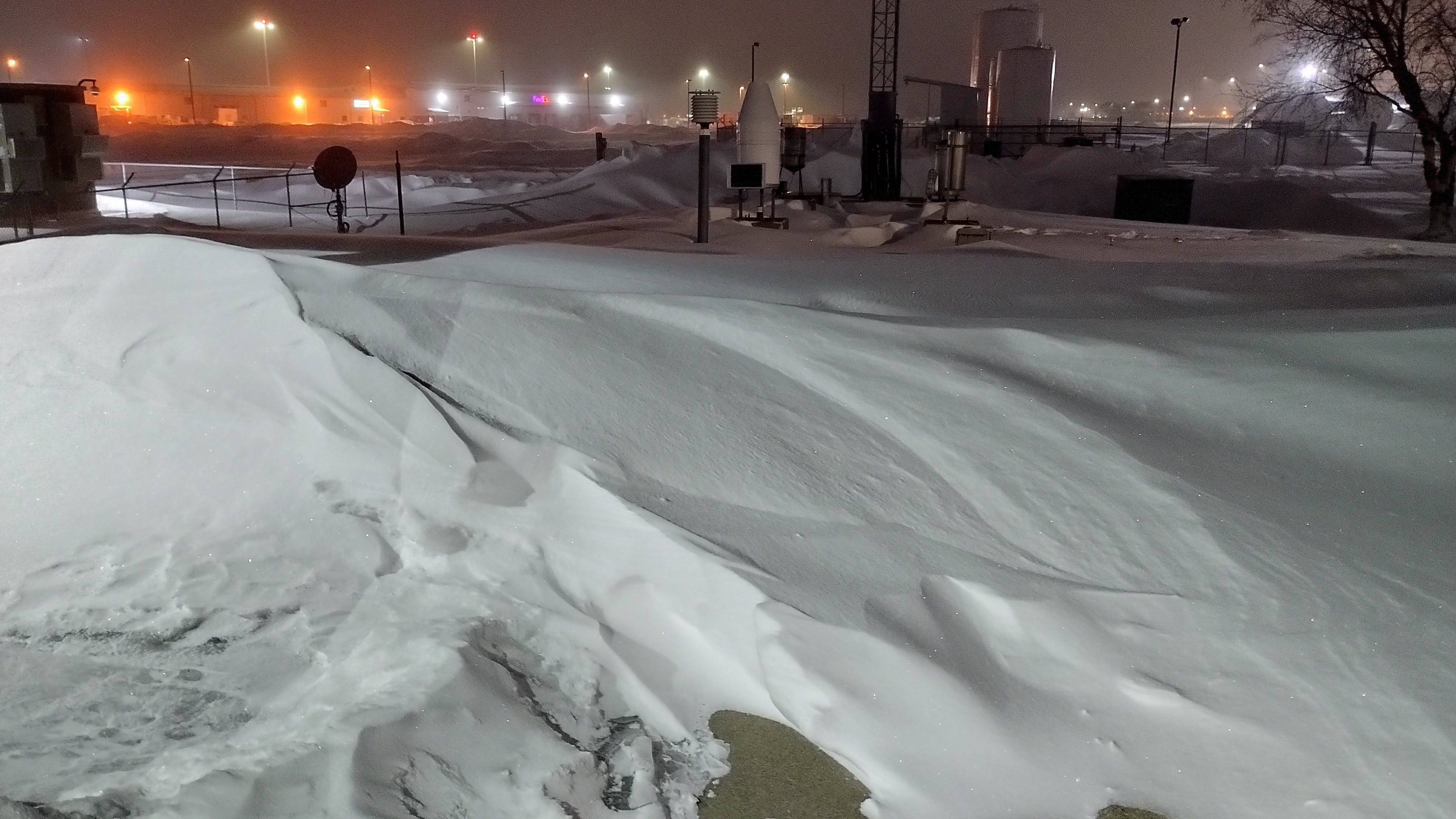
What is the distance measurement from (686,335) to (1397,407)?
2.78 m

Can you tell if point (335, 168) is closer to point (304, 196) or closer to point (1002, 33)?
point (304, 196)

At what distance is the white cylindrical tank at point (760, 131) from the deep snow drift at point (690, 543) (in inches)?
255

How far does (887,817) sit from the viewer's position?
260 cm

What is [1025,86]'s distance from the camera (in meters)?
36.3

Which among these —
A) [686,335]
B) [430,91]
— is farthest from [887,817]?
[430,91]

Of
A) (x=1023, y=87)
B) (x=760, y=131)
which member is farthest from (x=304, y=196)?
(x=1023, y=87)

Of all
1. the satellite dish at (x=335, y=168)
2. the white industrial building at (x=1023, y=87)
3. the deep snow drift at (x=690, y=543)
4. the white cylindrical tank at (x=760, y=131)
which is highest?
the white industrial building at (x=1023, y=87)

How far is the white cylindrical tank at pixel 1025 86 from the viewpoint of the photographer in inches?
1421

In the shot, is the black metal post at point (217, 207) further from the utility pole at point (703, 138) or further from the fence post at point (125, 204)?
the utility pole at point (703, 138)

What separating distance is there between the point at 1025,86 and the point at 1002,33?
905cm

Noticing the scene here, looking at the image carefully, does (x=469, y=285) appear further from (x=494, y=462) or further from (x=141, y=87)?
(x=141, y=87)

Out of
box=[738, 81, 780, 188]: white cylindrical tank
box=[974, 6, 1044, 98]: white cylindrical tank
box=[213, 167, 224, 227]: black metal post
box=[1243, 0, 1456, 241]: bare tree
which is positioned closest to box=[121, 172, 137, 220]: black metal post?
box=[213, 167, 224, 227]: black metal post

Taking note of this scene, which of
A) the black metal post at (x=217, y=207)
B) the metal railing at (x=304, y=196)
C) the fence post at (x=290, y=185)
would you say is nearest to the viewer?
the black metal post at (x=217, y=207)

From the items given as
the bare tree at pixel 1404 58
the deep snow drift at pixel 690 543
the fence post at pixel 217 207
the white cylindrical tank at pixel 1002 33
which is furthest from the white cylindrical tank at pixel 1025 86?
the deep snow drift at pixel 690 543
